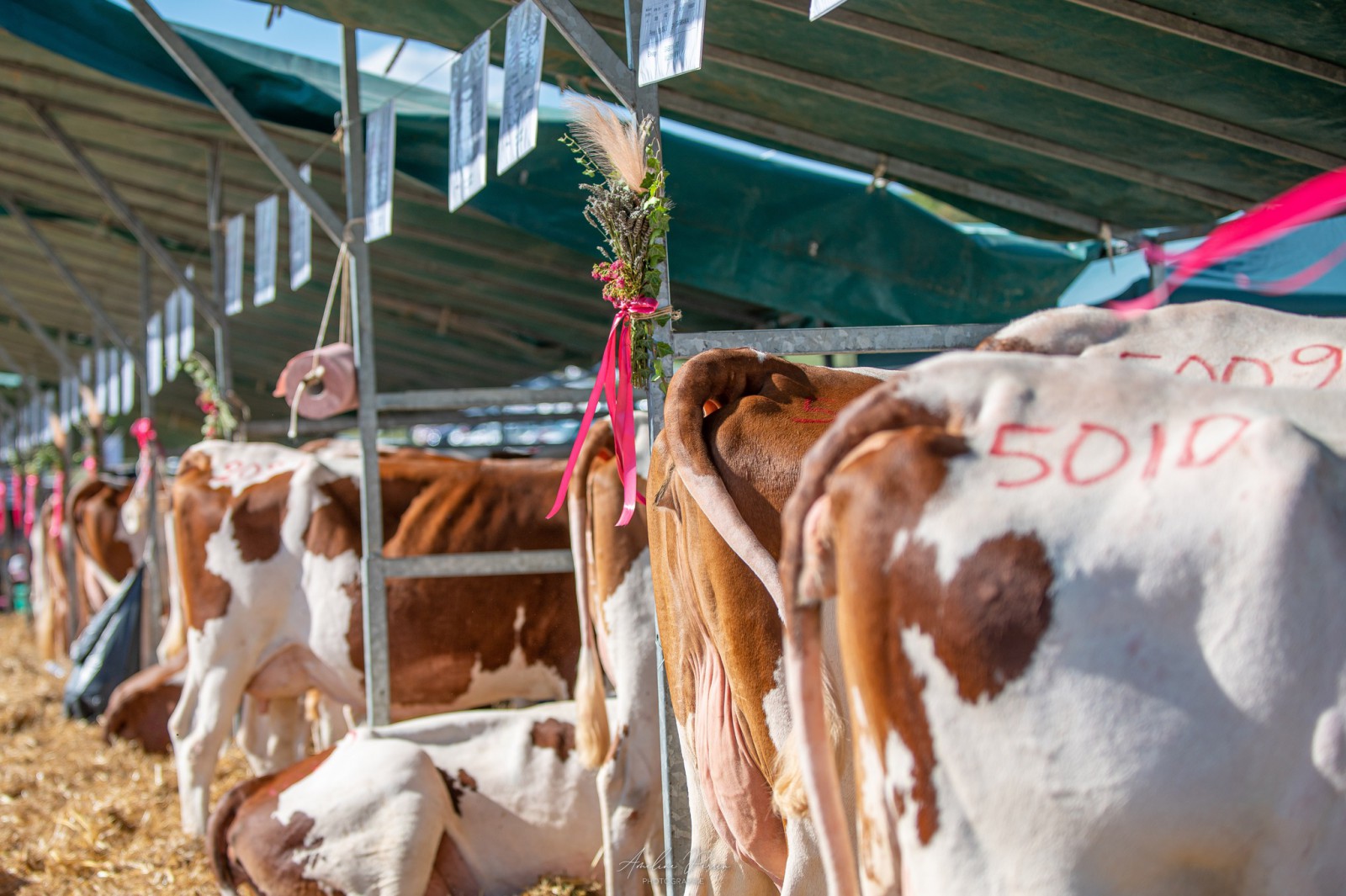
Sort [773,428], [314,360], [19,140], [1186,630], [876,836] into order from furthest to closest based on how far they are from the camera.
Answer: [19,140] → [314,360] → [773,428] → [876,836] → [1186,630]

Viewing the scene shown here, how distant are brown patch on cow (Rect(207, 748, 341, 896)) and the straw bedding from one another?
640 millimetres

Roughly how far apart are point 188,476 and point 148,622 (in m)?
3.29

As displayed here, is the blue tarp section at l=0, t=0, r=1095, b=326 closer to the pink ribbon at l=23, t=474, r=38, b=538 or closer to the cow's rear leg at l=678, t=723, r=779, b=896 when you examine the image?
the cow's rear leg at l=678, t=723, r=779, b=896

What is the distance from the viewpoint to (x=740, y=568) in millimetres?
2209

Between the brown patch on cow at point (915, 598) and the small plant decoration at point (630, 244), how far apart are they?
134cm

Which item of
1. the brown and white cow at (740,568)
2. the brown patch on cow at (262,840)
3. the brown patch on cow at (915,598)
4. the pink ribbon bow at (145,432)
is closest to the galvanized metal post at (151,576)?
the pink ribbon bow at (145,432)

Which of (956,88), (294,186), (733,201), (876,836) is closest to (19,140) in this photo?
(294,186)

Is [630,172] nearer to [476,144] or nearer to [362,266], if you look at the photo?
[476,144]

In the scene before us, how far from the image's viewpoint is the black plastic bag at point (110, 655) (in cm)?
805

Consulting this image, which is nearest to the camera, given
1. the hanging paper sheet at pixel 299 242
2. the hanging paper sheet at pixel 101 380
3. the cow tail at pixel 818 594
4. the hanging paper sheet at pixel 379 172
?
the cow tail at pixel 818 594

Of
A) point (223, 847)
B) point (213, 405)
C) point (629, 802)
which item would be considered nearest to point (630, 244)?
point (629, 802)

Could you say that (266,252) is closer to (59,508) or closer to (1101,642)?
(1101,642)

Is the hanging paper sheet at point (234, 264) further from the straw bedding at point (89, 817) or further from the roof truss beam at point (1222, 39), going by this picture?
the roof truss beam at point (1222, 39)

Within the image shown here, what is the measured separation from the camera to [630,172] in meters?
2.70
